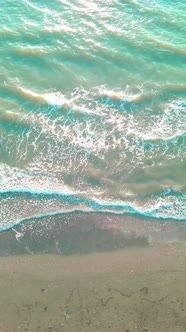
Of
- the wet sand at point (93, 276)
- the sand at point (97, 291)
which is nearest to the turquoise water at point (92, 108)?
the wet sand at point (93, 276)

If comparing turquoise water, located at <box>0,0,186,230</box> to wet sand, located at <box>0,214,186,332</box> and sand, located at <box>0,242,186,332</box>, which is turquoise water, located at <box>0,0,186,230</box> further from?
sand, located at <box>0,242,186,332</box>

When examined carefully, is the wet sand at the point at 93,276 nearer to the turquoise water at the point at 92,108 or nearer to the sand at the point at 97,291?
the sand at the point at 97,291

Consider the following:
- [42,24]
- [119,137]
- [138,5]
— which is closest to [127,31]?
[138,5]

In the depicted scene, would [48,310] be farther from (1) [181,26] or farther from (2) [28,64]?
(1) [181,26]

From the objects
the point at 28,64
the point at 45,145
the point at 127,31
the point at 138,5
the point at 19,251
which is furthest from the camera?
the point at 138,5

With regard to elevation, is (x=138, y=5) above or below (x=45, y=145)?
above
